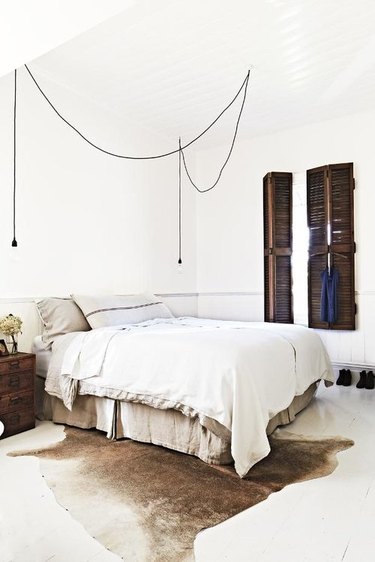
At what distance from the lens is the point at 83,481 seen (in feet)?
7.18

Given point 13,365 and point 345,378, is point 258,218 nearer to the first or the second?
point 345,378

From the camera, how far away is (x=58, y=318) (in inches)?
134

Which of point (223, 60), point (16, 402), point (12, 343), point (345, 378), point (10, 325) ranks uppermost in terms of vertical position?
point (223, 60)

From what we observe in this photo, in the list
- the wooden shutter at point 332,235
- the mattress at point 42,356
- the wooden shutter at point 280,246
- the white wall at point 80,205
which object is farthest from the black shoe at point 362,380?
the mattress at point 42,356

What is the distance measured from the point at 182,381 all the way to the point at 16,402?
1.28 meters

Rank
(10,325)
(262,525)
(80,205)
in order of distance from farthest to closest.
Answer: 1. (80,205)
2. (10,325)
3. (262,525)

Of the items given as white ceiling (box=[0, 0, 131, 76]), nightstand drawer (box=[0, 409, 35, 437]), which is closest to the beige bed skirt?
nightstand drawer (box=[0, 409, 35, 437])

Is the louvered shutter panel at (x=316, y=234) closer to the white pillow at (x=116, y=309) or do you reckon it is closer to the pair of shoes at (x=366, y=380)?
the pair of shoes at (x=366, y=380)

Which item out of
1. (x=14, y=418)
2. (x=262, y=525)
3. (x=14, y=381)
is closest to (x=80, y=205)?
(x=14, y=381)

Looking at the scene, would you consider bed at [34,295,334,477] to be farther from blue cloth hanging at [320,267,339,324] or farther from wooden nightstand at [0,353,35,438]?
blue cloth hanging at [320,267,339,324]

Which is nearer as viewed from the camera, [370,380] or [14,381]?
[14,381]

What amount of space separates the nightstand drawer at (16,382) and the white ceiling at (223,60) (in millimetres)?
2383

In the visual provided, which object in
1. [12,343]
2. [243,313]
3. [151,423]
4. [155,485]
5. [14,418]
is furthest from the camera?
[243,313]

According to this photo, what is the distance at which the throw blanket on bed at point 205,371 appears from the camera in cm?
232
